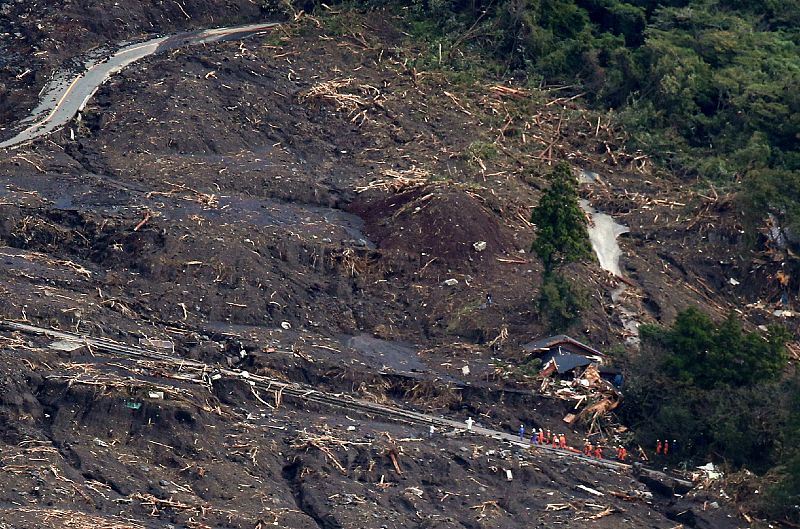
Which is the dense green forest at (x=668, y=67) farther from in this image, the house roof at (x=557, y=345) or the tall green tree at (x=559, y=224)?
the house roof at (x=557, y=345)

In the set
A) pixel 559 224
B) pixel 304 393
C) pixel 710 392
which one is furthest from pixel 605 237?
pixel 304 393

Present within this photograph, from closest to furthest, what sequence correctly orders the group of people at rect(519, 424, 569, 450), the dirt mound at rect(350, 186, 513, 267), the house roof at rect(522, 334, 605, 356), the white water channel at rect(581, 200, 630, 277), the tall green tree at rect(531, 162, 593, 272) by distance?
the group of people at rect(519, 424, 569, 450), the house roof at rect(522, 334, 605, 356), the tall green tree at rect(531, 162, 593, 272), the dirt mound at rect(350, 186, 513, 267), the white water channel at rect(581, 200, 630, 277)

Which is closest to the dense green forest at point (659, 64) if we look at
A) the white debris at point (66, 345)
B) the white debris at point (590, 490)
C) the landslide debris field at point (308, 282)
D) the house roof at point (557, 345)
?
the landslide debris field at point (308, 282)

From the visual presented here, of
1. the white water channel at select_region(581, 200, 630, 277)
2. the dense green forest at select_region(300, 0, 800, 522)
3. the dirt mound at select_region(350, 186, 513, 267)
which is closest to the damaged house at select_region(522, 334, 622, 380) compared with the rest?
the dense green forest at select_region(300, 0, 800, 522)

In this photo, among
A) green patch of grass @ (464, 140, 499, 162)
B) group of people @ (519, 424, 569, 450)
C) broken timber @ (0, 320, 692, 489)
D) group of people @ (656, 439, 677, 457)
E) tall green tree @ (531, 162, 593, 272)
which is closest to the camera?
broken timber @ (0, 320, 692, 489)

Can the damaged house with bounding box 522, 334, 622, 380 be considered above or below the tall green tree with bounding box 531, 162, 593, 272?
below

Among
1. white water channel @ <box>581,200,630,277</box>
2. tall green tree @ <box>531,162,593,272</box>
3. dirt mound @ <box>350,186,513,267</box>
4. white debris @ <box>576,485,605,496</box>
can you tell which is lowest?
white water channel @ <box>581,200,630,277</box>

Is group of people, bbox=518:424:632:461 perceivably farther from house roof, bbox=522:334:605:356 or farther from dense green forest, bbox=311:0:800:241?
dense green forest, bbox=311:0:800:241
